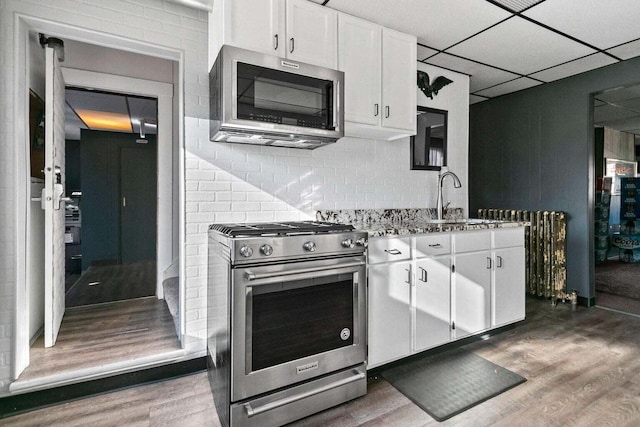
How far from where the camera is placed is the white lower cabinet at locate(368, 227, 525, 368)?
2.25 m

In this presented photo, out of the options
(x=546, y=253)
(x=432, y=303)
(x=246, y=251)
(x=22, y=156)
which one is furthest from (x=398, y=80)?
(x=546, y=253)

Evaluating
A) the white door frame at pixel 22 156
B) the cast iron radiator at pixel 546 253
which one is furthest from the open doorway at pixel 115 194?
the cast iron radiator at pixel 546 253

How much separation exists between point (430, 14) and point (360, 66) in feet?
2.06

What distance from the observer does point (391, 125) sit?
2707mm

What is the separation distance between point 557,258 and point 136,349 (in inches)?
165

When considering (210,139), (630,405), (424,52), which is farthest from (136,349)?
(424,52)

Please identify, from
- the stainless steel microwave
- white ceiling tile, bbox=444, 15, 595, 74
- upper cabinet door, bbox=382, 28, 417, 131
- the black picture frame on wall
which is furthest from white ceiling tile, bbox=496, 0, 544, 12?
the stainless steel microwave

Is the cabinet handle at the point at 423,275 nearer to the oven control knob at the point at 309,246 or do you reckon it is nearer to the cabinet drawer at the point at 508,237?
the cabinet drawer at the point at 508,237

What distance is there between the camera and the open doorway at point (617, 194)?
469 cm

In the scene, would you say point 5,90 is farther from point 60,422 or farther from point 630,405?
point 630,405

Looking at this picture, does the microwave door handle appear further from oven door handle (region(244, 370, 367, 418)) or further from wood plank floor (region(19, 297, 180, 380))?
wood plank floor (region(19, 297, 180, 380))

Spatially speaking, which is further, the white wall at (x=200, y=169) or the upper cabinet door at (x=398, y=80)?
the upper cabinet door at (x=398, y=80)

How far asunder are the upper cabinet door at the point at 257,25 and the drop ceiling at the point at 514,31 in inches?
15.6

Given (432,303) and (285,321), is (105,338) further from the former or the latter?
(432,303)
